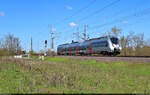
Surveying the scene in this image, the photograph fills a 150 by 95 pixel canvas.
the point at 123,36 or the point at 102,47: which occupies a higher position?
the point at 123,36

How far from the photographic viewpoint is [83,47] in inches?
1583

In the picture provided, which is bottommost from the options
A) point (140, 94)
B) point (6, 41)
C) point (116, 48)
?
point (140, 94)

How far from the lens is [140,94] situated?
6789mm

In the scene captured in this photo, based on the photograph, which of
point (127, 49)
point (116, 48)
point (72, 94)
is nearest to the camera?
point (72, 94)

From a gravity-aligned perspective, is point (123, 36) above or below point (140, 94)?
above

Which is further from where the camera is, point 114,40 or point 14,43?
point 14,43

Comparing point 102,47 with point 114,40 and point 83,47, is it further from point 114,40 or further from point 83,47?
point 83,47

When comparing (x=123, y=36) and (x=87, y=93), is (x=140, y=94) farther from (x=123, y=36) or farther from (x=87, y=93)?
(x=123, y=36)

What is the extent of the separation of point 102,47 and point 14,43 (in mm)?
41395

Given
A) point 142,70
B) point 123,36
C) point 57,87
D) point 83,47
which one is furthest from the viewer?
point 123,36

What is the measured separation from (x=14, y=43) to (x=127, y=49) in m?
37.2

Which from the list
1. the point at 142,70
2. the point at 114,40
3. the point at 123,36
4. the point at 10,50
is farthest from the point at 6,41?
the point at 142,70

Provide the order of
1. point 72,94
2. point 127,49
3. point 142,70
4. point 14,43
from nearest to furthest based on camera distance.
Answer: point 72,94 → point 142,70 → point 127,49 → point 14,43

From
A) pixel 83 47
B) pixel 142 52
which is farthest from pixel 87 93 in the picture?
pixel 142 52
